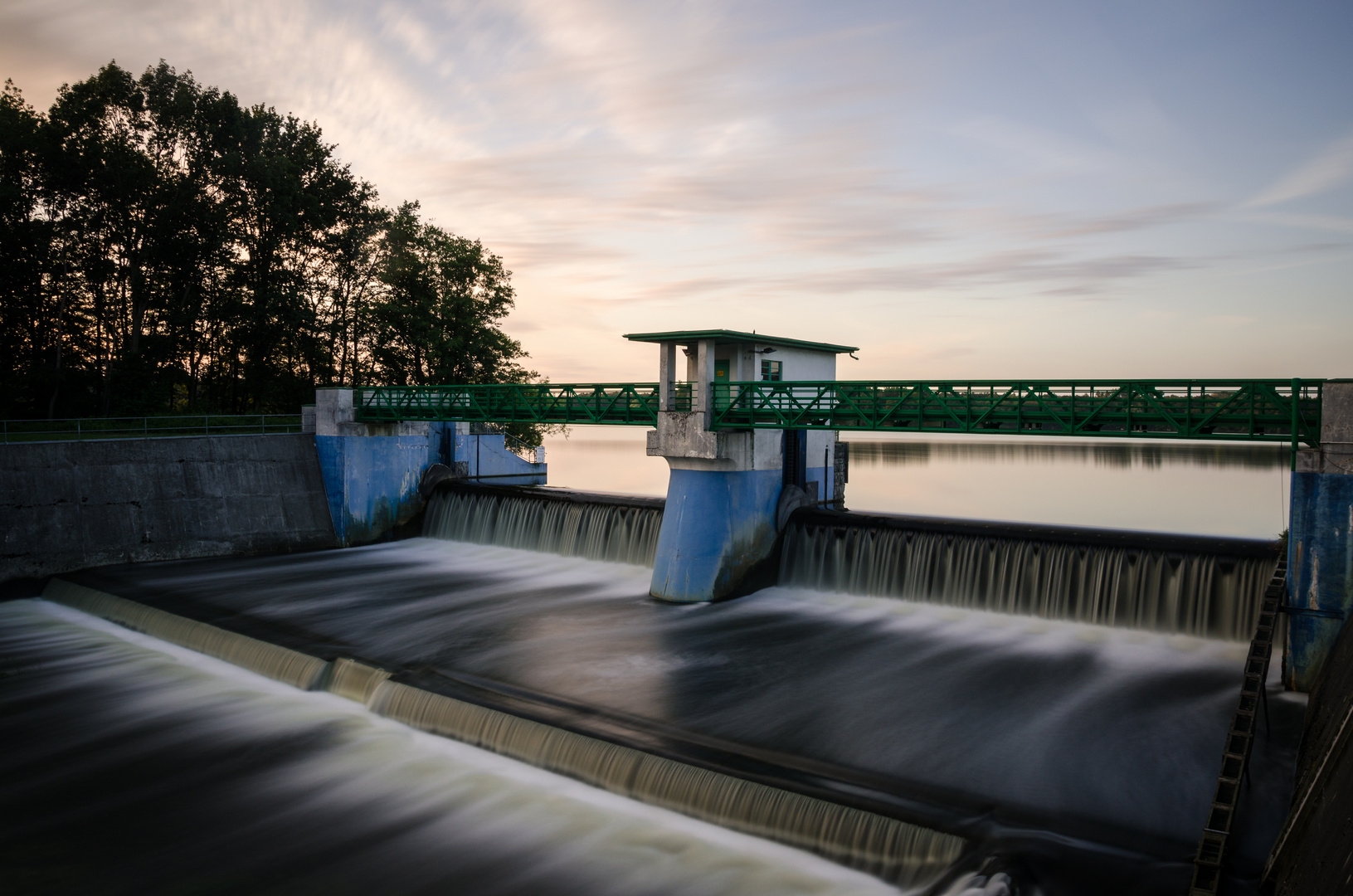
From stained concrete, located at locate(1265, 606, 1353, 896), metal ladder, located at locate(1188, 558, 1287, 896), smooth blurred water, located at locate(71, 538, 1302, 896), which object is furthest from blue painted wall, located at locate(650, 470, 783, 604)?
stained concrete, located at locate(1265, 606, 1353, 896)

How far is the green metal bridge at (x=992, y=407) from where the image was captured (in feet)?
52.2

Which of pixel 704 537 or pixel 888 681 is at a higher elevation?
pixel 704 537

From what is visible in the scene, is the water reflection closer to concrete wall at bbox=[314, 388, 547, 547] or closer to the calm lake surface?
the calm lake surface

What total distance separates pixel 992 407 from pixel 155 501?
25042 mm

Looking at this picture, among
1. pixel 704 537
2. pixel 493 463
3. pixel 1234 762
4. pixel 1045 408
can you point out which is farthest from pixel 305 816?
pixel 493 463

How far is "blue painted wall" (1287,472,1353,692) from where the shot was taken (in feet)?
46.5

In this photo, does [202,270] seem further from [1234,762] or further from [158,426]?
[1234,762]

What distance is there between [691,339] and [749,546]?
230 inches

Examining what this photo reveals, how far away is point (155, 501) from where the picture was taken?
27078 mm

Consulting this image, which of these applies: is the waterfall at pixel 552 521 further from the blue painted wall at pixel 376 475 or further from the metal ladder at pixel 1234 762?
the metal ladder at pixel 1234 762

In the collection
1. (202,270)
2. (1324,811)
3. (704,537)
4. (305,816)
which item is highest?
(202,270)

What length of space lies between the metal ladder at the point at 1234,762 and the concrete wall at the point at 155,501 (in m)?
27.8

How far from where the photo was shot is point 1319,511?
14.4 m

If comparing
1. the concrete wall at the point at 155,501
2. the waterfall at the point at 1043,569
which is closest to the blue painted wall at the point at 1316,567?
the waterfall at the point at 1043,569
